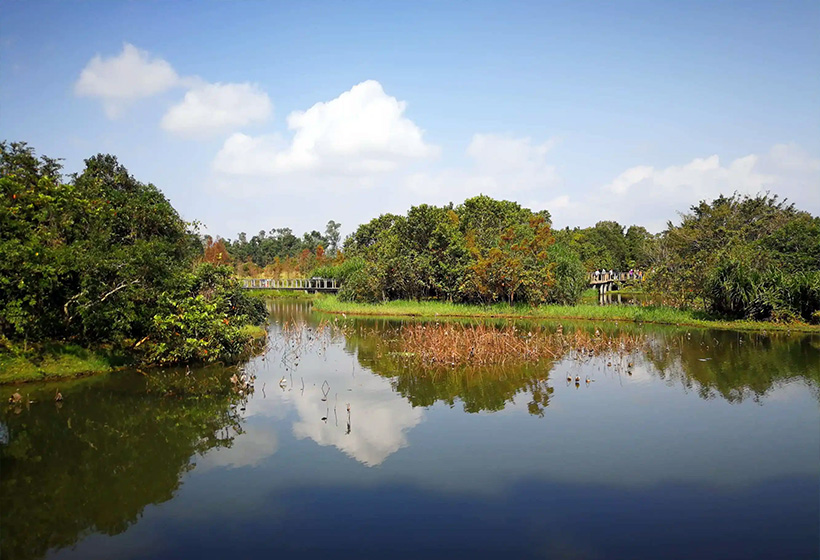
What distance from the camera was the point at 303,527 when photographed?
6.95m

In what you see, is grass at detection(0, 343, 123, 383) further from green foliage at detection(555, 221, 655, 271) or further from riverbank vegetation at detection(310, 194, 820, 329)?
green foliage at detection(555, 221, 655, 271)

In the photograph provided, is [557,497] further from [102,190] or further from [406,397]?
[102,190]

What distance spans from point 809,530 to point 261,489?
6.91 metres

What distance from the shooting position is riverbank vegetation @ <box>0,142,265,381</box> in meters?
13.1

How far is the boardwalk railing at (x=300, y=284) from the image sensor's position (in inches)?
1874

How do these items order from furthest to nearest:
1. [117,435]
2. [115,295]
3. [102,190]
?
[102,190], [115,295], [117,435]

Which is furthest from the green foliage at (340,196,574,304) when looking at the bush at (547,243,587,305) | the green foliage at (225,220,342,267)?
the green foliage at (225,220,342,267)

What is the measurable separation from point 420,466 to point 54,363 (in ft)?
35.0

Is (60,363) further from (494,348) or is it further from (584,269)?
(584,269)

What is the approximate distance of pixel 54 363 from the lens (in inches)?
564

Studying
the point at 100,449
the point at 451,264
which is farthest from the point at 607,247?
the point at 100,449

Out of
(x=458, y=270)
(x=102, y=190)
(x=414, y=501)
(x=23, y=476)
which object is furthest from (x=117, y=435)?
(x=458, y=270)

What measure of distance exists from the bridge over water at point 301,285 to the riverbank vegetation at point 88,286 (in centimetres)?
2988

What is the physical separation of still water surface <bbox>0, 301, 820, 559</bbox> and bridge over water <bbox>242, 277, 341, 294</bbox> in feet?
106
